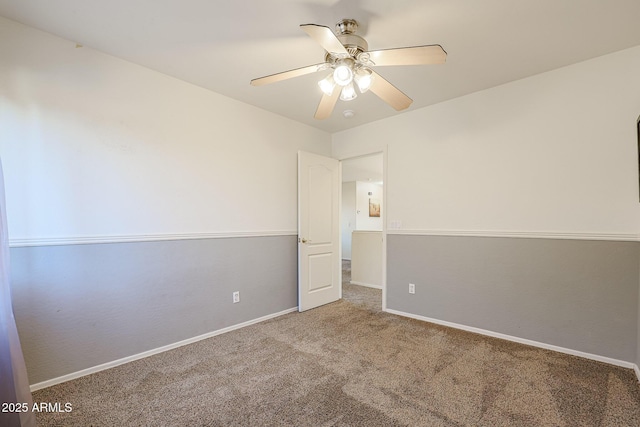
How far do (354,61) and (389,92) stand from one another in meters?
0.35

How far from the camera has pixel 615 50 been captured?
2.18 metres

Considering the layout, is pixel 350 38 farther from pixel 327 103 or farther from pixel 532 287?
pixel 532 287

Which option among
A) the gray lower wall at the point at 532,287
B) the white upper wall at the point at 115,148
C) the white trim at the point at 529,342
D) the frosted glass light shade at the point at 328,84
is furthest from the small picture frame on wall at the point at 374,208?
the frosted glass light shade at the point at 328,84

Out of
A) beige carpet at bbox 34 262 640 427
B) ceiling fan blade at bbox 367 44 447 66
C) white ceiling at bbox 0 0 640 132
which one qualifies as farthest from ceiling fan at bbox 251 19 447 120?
beige carpet at bbox 34 262 640 427

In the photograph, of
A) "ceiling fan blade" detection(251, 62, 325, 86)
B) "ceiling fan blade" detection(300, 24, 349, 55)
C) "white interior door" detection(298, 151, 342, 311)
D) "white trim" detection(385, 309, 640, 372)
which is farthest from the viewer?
"white interior door" detection(298, 151, 342, 311)

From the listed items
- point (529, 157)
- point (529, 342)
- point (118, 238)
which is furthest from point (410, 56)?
point (529, 342)

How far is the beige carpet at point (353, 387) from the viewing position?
5.35 feet

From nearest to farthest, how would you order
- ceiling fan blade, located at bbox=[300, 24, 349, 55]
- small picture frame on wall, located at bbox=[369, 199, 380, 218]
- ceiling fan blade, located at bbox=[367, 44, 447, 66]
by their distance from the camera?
ceiling fan blade, located at bbox=[300, 24, 349, 55], ceiling fan blade, located at bbox=[367, 44, 447, 66], small picture frame on wall, located at bbox=[369, 199, 380, 218]

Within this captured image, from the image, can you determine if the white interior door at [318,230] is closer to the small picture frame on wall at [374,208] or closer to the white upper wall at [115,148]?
the white upper wall at [115,148]

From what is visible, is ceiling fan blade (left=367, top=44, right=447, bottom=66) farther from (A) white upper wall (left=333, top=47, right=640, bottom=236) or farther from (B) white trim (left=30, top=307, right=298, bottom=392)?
(B) white trim (left=30, top=307, right=298, bottom=392)

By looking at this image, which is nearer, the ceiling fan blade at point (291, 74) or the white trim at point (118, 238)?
the ceiling fan blade at point (291, 74)

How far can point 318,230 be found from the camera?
379 cm

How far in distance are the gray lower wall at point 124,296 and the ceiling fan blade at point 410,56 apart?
223 cm

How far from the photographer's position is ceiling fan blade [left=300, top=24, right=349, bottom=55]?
1.37 m
